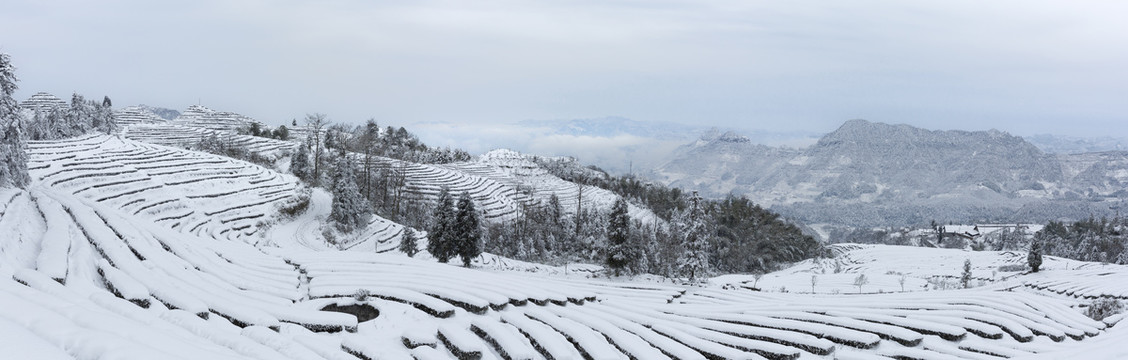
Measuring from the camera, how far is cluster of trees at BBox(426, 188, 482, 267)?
27.6 meters

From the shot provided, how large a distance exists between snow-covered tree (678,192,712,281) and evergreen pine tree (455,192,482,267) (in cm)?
1092

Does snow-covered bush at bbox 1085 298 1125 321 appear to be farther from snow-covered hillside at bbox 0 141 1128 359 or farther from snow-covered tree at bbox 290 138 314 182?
snow-covered tree at bbox 290 138 314 182

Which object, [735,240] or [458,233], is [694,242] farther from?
[735,240]

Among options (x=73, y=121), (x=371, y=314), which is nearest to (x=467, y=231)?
(x=371, y=314)

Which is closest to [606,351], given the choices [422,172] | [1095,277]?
[1095,277]

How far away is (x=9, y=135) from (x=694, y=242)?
28.5 meters

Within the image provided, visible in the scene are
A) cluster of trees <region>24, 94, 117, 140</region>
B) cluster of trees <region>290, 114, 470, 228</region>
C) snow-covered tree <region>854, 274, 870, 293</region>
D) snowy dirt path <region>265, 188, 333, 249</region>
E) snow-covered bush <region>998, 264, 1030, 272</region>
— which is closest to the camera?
snow-covered tree <region>854, 274, 870, 293</region>

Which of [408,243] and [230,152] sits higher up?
[230,152]

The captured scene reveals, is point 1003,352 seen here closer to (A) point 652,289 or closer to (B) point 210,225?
(A) point 652,289

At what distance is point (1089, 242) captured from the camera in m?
67.6

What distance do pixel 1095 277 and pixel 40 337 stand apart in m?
43.0

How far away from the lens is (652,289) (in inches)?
876

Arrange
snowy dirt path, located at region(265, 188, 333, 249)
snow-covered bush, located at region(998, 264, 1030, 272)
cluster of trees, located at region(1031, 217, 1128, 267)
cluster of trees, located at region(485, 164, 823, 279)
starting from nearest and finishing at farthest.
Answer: cluster of trees, located at region(485, 164, 823, 279) → snowy dirt path, located at region(265, 188, 333, 249) → snow-covered bush, located at region(998, 264, 1030, 272) → cluster of trees, located at region(1031, 217, 1128, 267)

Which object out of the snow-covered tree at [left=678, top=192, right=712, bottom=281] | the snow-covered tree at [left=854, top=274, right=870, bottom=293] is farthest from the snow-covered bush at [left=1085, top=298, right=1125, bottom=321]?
the snow-covered tree at [left=678, top=192, right=712, bottom=281]
